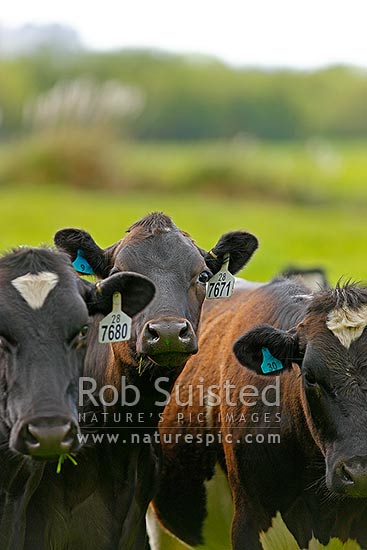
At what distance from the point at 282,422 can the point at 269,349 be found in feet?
2.30

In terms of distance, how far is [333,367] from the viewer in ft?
25.3

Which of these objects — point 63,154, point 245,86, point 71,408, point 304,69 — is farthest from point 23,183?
point 304,69

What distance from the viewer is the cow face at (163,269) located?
7816 mm

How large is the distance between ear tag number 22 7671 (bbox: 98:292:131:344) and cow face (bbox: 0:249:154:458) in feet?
0.90

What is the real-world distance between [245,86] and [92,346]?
7087 cm

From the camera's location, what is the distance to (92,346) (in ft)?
A: 28.7

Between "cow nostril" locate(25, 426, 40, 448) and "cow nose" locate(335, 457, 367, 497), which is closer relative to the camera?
"cow nostril" locate(25, 426, 40, 448)

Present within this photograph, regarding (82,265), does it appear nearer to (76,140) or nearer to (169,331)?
(169,331)

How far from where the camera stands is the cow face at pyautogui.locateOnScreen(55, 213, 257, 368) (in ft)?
25.6

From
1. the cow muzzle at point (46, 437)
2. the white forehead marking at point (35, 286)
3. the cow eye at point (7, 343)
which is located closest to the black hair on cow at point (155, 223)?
the white forehead marking at point (35, 286)

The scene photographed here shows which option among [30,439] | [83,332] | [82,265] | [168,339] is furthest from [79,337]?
[82,265]

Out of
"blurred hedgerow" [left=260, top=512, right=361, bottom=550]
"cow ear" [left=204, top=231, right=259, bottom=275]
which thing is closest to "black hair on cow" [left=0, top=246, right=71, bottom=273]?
"cow ear" [left=204, top=231, right=259, bottom=275]

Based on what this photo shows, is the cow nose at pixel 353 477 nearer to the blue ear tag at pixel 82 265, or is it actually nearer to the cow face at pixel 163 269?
the cow face at pixel 163 269

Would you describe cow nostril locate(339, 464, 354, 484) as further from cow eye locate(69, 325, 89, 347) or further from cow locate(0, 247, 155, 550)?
cow eye locate(69, 325, 89, 347)
